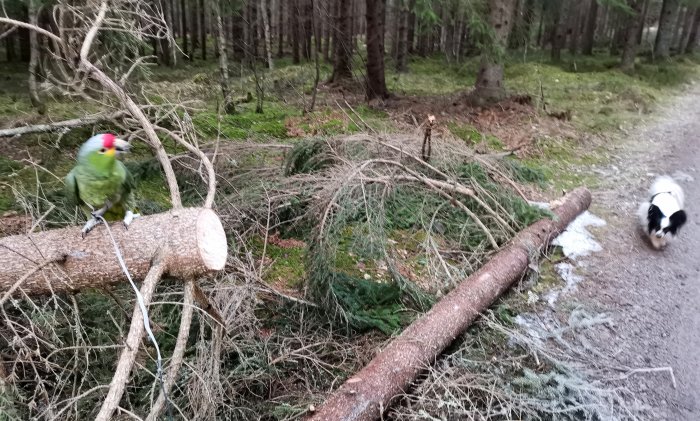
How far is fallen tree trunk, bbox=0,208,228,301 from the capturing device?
2.61 m

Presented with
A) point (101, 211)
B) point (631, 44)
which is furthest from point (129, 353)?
point (631, 44)

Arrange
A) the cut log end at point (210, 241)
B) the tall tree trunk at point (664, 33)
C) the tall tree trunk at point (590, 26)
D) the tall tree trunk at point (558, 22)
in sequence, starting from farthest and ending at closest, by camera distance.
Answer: the tall tree trunk at point (590, 26), the tall tree trunk at point (558, 22), the tall tree trunk at point (664, 33), the cut log end at point (210, 241)

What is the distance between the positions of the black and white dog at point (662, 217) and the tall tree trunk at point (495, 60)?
4.82m

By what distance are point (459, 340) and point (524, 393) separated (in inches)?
27.3

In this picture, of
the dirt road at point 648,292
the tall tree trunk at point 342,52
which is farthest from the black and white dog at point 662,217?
the tall tree trunk at point 342,52

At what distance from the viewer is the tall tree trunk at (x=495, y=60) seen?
974 cm

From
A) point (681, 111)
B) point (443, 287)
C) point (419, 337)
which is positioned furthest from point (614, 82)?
point (419, 337)

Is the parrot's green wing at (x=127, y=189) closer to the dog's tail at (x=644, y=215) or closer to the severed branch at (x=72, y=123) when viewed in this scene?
the severed branch at (x=72, y=123)

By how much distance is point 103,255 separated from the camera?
2.63 meters

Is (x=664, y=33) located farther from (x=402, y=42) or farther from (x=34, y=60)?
(x=34, y=60)

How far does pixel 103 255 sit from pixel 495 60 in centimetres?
916

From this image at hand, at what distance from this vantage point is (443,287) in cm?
417

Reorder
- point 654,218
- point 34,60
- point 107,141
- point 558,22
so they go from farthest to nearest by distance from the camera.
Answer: point 558,22
point 34,60
point 654,218
point 107,141

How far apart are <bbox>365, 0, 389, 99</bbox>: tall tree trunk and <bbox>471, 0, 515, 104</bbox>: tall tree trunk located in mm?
2377
